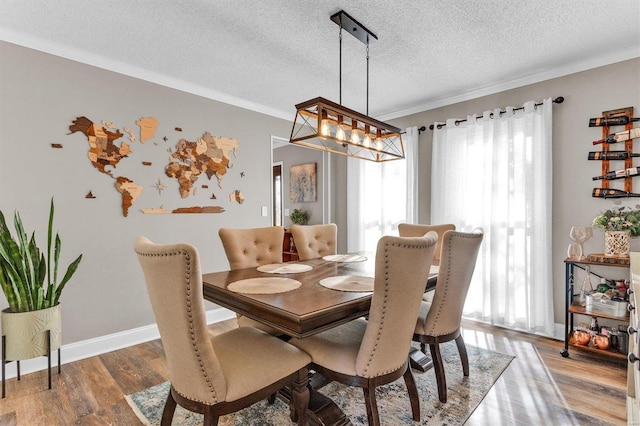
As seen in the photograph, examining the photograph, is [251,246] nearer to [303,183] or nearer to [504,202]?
[504,202]

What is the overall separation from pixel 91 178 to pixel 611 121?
430cm

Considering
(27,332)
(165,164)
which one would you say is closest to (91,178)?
(165,164)

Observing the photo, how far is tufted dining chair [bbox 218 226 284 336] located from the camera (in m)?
2.45

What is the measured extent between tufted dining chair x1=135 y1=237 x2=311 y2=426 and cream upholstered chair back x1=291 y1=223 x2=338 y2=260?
1.46 m

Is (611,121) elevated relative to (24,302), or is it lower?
elevated

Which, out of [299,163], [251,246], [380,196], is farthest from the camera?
[299,163]

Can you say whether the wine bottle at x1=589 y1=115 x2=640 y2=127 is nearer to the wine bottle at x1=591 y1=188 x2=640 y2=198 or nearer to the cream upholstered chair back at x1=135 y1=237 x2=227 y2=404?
the wine bottle at x1=591 y1=188 x2=640 y2=198

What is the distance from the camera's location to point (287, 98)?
12.0 feet

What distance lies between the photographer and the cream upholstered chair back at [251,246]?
245cm

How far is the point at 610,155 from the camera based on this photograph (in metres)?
2.67

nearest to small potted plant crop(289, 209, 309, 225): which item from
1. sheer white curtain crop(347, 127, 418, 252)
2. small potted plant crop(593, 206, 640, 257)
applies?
sheer white curtain crop(347, 127, 418, 252)

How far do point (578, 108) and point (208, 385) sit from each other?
3.51 m

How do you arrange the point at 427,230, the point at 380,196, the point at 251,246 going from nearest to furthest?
the point at 251,246 < the point at 427,230 < the point at 380,196

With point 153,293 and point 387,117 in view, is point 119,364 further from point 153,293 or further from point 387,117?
point 387,117
